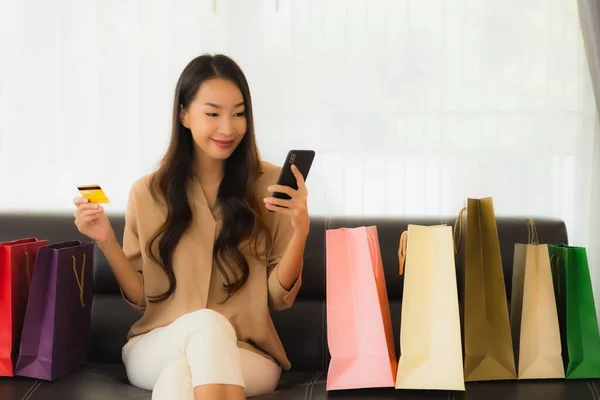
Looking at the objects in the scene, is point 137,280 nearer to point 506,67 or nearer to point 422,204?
point 422,204

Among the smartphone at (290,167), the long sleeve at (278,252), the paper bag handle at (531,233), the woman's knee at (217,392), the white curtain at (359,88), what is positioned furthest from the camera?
the white curtain at (359,88)

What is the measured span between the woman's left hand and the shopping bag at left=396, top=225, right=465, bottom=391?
0.93 ft

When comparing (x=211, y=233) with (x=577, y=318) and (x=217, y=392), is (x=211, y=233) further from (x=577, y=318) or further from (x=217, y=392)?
(x=577, y=318)

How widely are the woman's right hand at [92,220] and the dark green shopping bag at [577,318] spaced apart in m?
1.23

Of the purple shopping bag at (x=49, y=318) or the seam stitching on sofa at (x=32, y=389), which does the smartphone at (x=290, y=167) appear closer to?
the purple shopping bag at (x=49, y=318)

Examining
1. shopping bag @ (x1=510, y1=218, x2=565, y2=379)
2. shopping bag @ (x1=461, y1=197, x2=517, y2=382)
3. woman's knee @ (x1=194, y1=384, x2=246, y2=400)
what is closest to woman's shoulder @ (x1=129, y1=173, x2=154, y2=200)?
woman's knee @ (x1=194, y1=384, x2=246, y2=400)

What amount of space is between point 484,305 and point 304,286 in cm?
60

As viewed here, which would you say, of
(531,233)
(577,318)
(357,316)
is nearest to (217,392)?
(357,316)

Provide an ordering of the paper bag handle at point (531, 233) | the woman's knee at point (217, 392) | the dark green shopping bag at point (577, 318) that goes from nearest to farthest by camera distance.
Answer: the woman's knee at point (217, 392)
the dark green shopping bag at point (577, 318)
the paper bag handle at point (531, 233)

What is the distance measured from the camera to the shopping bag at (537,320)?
6.19 feet

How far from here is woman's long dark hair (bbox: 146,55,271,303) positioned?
6.49ft

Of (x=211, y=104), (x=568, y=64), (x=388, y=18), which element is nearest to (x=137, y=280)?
Answer: (x=211, y=104)

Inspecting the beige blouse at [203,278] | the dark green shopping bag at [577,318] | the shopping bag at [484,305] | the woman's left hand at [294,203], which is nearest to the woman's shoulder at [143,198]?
the beige blouse at [203,278]

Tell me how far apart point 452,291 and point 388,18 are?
1292mm
